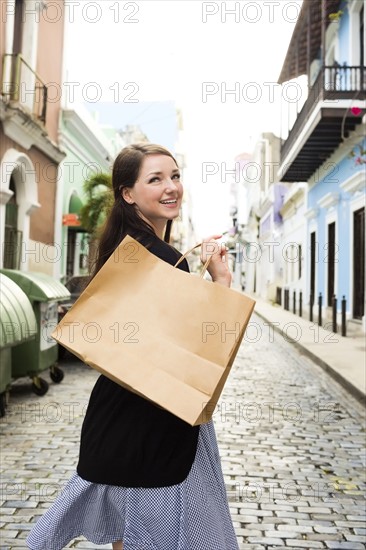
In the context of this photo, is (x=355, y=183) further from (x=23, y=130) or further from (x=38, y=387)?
(x=38, y=387)

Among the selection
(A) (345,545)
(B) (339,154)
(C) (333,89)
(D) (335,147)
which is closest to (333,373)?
(A) (345,545)

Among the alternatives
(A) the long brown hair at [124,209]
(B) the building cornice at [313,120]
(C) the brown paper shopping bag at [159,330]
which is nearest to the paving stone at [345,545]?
(C) the brown paper shopping bag at [159,330]

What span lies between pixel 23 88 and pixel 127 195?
1094cm

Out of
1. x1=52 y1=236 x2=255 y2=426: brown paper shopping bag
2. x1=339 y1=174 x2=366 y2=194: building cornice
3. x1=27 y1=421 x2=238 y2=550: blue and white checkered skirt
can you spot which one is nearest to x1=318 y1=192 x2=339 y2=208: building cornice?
x1=339 y1=174 x2=366 y2=194: building cornice

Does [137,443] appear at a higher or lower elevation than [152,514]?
higher

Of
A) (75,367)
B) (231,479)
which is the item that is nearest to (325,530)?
(231,479)

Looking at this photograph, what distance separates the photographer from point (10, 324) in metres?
5.08

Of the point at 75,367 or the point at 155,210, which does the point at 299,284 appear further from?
the point at 155,210

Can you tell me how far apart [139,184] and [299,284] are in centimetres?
2128

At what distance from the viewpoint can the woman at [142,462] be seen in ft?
5.08

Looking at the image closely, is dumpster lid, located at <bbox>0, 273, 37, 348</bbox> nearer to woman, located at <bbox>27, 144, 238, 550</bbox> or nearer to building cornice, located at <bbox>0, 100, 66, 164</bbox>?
woman, located at <bbox>27, 144, 238, 550</bbox>

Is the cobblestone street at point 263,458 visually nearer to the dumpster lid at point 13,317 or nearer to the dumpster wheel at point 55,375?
the dumpster wheel at point 55,375

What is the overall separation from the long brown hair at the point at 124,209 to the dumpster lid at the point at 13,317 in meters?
3.38

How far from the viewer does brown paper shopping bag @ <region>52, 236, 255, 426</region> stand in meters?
1.40
